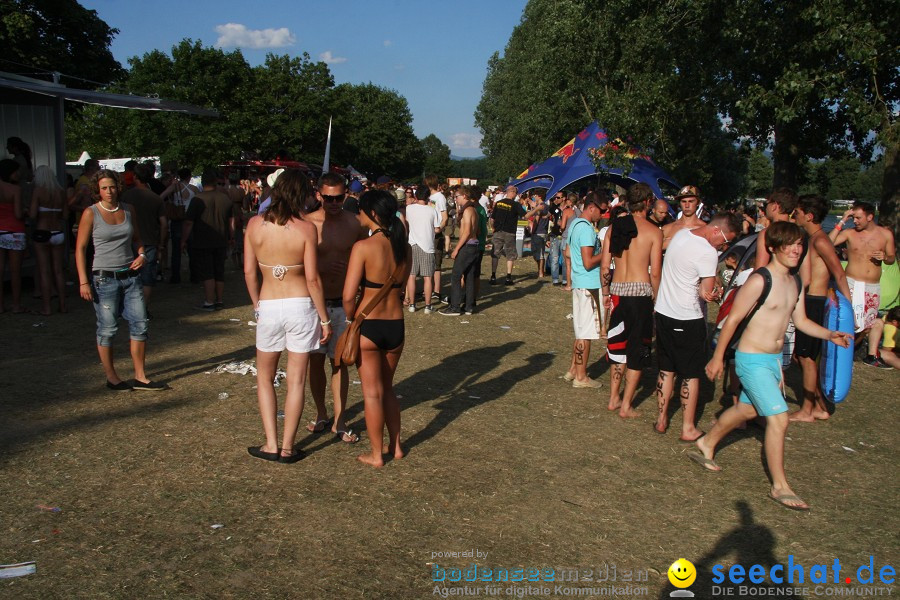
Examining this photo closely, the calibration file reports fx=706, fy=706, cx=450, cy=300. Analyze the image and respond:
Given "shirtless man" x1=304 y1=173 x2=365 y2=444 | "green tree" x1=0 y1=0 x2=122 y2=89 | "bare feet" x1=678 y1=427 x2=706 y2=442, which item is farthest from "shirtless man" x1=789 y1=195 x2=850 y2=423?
"green tree" x1=0 y1=0 x2=122 y2=89

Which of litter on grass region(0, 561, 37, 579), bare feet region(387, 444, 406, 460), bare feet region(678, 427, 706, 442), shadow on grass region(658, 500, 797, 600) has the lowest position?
shadow on grass region(658, 500, 797, 600)

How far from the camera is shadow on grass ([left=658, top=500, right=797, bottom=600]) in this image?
3.61 m

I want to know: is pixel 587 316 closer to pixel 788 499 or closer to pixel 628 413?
pixel 628 413

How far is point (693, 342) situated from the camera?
218 inches

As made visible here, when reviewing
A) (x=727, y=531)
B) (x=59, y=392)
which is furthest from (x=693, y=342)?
(x=59, y=392)

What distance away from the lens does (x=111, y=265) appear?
19.6 feet

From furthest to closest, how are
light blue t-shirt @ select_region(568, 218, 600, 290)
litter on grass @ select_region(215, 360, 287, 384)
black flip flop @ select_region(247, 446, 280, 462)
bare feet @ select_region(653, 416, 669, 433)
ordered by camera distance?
litter on grass @ select_region(215, 360, 287, 384) < light blue t-shirt @ select_region(568, 218, 600, 290) < bare feet @ select_region(653, 416, 669, 433) < black flip flop @ select_region(247, 446, 280, 462)

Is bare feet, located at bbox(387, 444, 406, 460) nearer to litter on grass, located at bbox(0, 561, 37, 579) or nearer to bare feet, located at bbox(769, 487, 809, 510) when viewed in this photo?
litter on grass, located at bbox(0, 561, 37, 579)

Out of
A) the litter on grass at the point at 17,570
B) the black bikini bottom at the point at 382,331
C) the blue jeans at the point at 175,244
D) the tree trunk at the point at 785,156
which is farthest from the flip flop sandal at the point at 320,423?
the tree trunk at the point at 785,156

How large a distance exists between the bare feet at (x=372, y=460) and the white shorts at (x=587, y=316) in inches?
108

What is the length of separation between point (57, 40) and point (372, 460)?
28.6 metres

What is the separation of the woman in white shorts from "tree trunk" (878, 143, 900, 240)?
12.6 metres

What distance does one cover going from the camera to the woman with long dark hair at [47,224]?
886cm

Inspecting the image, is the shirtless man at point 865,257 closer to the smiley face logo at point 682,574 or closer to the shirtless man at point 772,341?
the shirtless man at point 772,341
